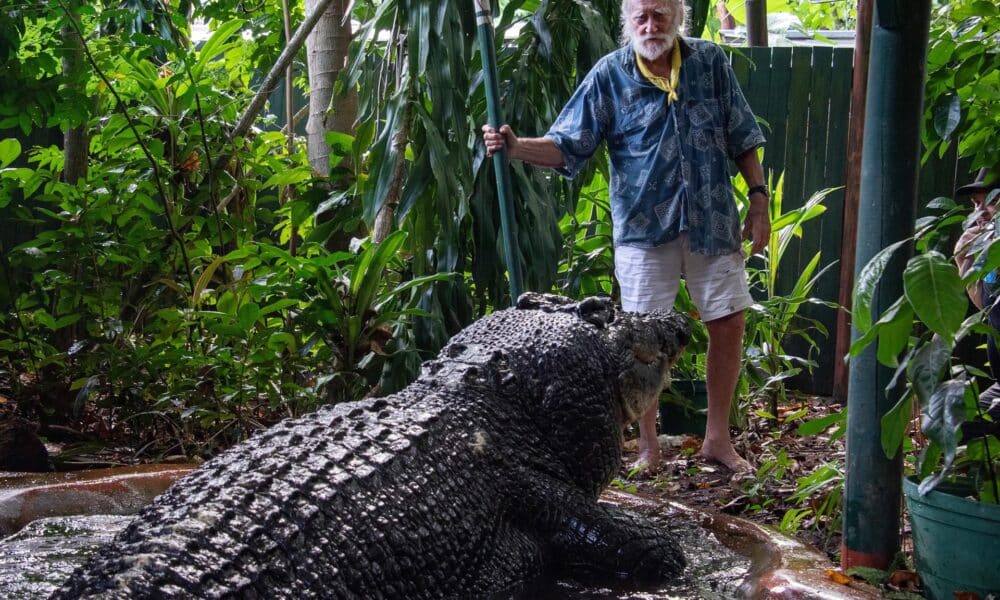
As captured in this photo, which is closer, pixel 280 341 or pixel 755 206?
pixel 755 206

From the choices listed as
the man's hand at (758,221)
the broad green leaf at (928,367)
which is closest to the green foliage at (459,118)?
the man's hand at (758,221)

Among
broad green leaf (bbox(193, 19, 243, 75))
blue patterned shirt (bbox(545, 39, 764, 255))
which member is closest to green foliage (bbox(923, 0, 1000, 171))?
blue patterned shirt (bbox(545, 39, 764, 255))

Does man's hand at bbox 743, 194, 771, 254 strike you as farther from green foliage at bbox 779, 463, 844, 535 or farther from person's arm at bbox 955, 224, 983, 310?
green foliage at bbox 779, 463, 844, 535

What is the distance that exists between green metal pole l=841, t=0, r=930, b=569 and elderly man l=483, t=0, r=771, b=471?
4.81ft

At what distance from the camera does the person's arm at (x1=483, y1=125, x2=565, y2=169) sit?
3.63 metres

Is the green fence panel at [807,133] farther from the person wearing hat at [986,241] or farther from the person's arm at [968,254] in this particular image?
the person wearing hat at [986,241]

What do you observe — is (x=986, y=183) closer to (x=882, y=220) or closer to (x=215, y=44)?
(x=882, y=220)

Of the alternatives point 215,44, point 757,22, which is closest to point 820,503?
point 215,44

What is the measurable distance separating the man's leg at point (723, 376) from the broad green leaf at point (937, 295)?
Result: 78.7 inches

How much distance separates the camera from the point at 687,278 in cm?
404

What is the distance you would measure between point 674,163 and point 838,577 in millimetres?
1987

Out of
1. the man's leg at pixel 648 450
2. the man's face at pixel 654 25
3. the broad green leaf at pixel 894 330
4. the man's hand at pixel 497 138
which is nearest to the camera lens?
the broad green leaf at pixel 894 330

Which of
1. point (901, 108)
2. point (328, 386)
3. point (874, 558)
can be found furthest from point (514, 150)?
point (874, 558)

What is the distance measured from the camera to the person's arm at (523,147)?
3.63 meters
